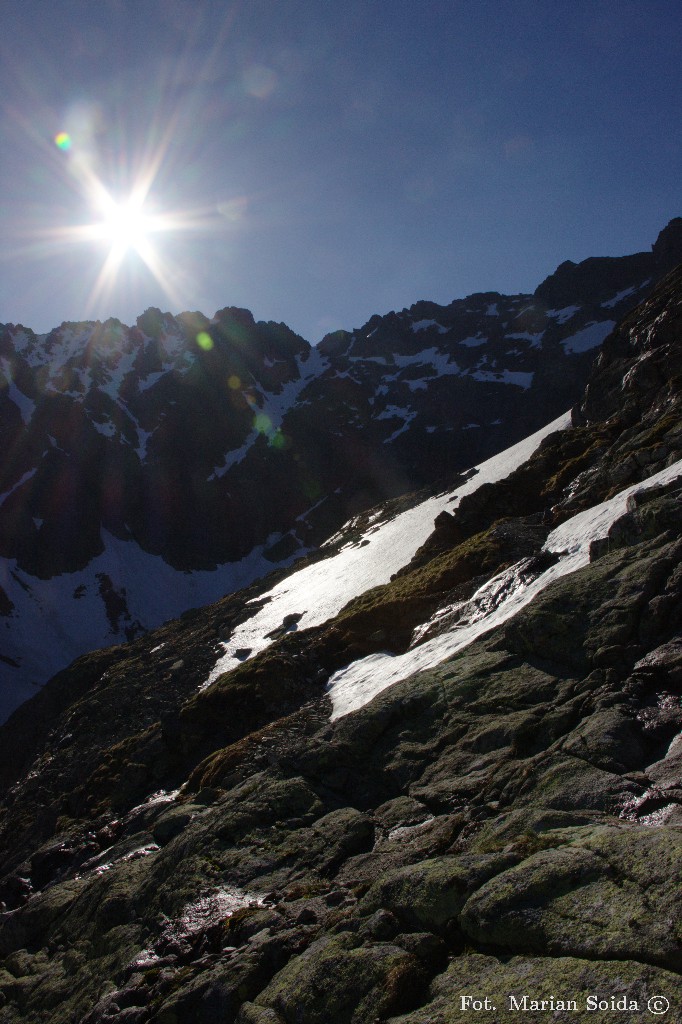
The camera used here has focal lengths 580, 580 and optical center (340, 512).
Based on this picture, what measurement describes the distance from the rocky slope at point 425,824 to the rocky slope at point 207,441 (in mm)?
96257

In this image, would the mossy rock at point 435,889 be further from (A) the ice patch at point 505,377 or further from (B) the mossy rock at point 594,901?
(A) the ice patch at point 505,377

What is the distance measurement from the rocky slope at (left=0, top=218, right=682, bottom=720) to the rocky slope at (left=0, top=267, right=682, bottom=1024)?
316 ft

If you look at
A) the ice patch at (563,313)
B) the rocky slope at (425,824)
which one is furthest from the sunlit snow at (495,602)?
the ice patch at (563,313)

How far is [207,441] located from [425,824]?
515ft

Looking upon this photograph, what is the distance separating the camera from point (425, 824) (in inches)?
435

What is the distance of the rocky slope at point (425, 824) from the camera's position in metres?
6.54

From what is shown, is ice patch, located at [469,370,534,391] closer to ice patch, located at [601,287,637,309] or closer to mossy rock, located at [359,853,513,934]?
ice patch, located at [601,287,637,309]

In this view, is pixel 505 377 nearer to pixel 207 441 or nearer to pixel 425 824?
pixel 207 441

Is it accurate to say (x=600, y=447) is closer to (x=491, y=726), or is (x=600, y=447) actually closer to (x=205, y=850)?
(x=491, y=726)

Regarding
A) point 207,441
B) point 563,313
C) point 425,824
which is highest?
point 207,441

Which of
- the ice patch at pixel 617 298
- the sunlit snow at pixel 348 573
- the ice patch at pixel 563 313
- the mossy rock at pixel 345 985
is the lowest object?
the mossy rock at pixel 345 985

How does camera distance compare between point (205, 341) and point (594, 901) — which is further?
point (205, 341)

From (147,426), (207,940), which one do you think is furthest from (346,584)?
(147,426)

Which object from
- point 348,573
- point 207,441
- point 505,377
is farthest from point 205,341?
point 348,573
